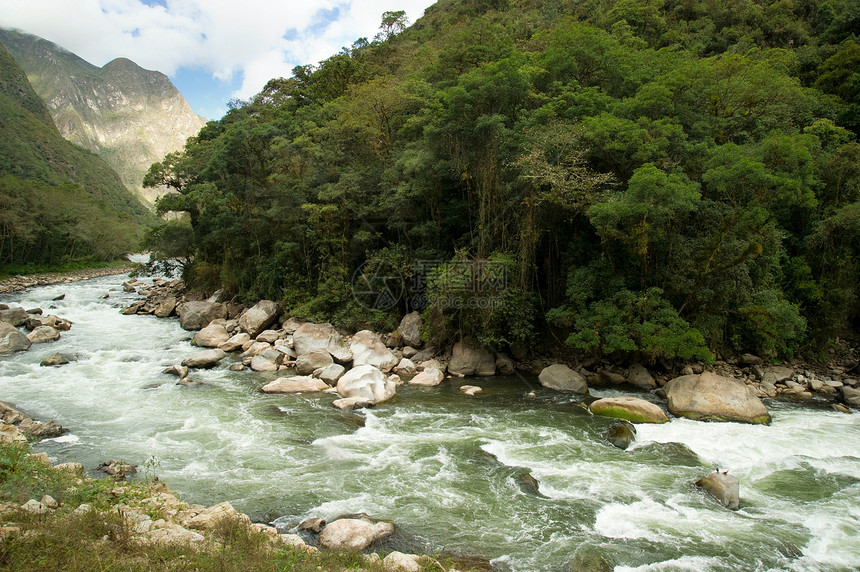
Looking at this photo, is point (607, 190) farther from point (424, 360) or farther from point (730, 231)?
point (424, 360)

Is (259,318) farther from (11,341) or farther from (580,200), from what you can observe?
(580,200)

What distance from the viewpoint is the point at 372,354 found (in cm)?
1485

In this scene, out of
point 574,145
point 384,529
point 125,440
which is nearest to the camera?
point 384,529

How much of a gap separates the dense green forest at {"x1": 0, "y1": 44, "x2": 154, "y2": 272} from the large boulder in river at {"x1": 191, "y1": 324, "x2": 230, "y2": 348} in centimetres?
2450

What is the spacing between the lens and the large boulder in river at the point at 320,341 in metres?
15.1

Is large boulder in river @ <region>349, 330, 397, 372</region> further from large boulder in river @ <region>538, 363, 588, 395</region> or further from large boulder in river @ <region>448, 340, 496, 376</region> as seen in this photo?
large boulder in river @ <region>538, 363, 588, 395</region>

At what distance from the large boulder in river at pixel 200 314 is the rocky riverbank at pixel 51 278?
673 inches

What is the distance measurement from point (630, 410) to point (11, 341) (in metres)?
18.8

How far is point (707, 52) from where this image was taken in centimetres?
2497

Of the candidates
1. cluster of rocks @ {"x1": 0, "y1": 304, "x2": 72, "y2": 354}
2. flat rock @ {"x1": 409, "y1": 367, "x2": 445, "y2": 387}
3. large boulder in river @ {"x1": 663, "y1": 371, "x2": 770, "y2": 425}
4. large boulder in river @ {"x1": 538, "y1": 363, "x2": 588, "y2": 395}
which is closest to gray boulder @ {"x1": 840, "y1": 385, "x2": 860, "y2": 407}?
large boulder in river @ {"x1": 663, "y1": 371, "x2": 770, "y2": 425}

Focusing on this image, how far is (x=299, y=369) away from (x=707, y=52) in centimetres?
2626

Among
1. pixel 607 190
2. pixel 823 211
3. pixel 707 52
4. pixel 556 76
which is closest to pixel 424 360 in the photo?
pixel 607 190

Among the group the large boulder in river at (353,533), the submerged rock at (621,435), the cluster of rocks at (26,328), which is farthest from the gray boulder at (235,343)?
the submerged rock at (621,435)

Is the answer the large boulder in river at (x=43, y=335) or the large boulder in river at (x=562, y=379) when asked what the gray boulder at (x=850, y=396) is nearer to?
the large boulder in river at (x=562, y=379)
